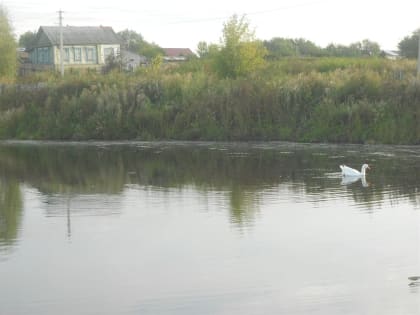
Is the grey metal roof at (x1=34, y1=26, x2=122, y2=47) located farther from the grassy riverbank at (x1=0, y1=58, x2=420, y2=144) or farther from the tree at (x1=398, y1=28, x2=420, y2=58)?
the grassy riverbank at (x1=0, y1=58, x2=420, y2=144)

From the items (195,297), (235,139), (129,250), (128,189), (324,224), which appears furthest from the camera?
(235,139)

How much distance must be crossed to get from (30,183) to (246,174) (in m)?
6.11

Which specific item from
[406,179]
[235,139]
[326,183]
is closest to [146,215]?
[326,183]

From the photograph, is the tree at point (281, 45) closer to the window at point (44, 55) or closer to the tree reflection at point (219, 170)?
the window at point (44, 55)

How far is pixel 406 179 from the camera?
22.6 m

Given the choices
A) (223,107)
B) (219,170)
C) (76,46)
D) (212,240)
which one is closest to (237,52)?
(223,107)

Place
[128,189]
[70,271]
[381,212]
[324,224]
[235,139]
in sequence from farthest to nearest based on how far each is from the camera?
[235,139], [128,189], [381,212], [324,224], [70,271]

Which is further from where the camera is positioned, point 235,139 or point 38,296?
point 235,139

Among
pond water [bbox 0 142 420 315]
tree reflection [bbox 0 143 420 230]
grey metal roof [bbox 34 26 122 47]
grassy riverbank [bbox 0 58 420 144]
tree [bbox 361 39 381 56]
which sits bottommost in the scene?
pond water [bbox 0 142 420 315]

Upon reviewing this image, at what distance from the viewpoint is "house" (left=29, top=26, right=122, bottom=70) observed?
90125mm

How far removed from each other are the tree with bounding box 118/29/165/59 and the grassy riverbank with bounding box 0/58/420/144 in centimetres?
4678

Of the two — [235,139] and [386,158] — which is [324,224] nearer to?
[386,158]

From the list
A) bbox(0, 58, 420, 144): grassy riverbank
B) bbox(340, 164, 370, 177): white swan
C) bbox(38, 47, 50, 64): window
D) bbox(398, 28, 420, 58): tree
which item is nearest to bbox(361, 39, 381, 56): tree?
bbox(398, 28, 420, 58): tree

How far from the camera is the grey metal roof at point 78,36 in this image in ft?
296
